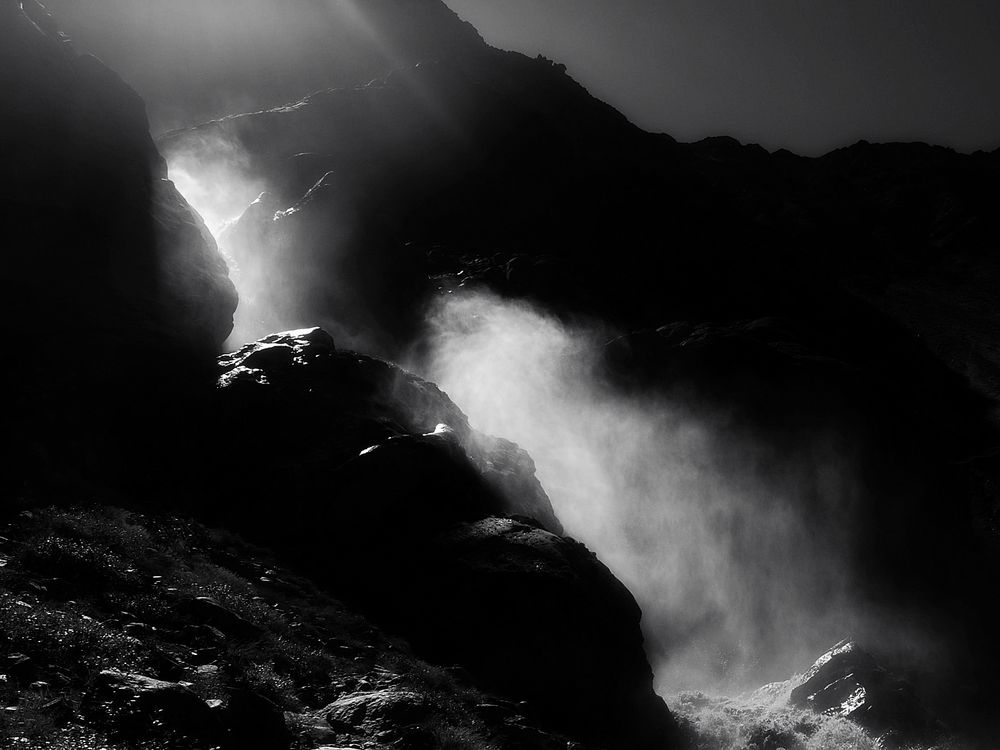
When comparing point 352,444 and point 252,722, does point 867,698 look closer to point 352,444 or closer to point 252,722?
point 352,444

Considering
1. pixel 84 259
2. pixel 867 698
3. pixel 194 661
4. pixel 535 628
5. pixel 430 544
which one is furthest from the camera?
pixel 867 698

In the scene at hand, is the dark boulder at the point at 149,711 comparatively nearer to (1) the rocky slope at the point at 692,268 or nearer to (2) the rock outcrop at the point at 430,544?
(2) the rock outcrop at the point at 430,544

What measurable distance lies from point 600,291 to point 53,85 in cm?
4280

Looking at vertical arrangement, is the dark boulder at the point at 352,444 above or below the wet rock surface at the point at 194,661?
above

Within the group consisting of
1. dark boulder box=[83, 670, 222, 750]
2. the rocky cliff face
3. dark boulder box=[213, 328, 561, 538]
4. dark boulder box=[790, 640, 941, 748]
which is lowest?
dark boulder box=[790, 640, 941, 748]

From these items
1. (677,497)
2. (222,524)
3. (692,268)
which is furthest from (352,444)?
(692,268)

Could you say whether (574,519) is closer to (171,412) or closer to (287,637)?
(171,412)

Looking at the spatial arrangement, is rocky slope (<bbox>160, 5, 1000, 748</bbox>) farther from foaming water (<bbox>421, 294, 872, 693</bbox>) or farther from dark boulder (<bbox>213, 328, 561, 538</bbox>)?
dark boulder (<bbox>213, 328, 561, 538</bbox>)

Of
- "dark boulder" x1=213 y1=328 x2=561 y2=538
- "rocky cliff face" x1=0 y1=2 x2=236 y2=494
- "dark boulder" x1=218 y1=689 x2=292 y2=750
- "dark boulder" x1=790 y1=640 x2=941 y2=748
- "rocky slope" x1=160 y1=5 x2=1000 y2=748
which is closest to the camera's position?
"dark boulder" x1=218 y1=689 x2=292 y2=750

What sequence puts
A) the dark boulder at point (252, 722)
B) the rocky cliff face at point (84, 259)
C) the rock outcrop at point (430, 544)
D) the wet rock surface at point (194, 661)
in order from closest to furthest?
the wet rock surface at point (194, 661) < the dark boulder at point (252, 722) < the rock outcrop at point (430, 544) < the rocky cliff face at point (84, 259)

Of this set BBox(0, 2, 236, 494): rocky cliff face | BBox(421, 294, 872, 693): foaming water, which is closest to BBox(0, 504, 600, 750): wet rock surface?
BBox(0, 2, 236, 494): rocky cliff face

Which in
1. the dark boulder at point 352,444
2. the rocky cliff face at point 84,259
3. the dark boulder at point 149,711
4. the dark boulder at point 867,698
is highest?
the rocky cliff face at point 84,259

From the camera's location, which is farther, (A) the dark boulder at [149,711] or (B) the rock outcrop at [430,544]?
(B) the rock outcrop at [430,544]

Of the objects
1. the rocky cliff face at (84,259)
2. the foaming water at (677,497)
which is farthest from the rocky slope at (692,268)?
the rocky cliff face at (84,259)
